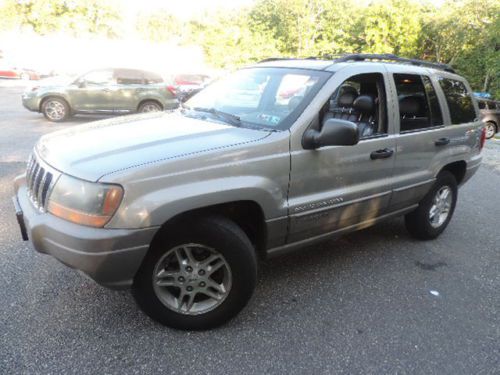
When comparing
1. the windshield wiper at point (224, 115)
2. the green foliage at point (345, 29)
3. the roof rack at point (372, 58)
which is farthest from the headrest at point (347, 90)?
the green foliage at point (345, 29)

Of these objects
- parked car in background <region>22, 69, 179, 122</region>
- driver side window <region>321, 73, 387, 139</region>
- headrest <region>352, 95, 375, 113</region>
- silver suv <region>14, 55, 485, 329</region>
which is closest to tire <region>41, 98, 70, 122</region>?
parked car in background <region>22, 69, 179, 122</region>

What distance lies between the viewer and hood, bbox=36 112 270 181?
2439mm

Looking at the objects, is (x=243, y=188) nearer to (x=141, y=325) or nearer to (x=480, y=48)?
(x=141, y=325)

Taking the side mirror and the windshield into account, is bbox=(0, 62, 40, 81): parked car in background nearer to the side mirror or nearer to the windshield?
the windshield

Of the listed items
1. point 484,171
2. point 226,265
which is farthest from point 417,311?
point 484,171

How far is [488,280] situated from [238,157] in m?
2.62

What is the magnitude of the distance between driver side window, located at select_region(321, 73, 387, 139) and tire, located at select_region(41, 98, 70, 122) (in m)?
10.1

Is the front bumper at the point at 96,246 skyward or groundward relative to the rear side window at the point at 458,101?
groundward

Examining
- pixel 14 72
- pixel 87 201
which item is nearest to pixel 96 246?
pixel 87 201

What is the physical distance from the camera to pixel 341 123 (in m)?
2.79

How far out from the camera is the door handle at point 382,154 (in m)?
3.42

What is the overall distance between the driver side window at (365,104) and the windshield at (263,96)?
39 centimetres

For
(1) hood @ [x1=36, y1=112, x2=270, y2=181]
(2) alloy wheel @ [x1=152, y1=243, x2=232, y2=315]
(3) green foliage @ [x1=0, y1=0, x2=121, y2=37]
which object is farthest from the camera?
(3) green foliage @ [x1=0, y1=0, x2=121, y2=37]

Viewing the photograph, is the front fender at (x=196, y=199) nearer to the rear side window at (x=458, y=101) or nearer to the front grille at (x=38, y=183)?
the front grille at (x=38, y=183)
